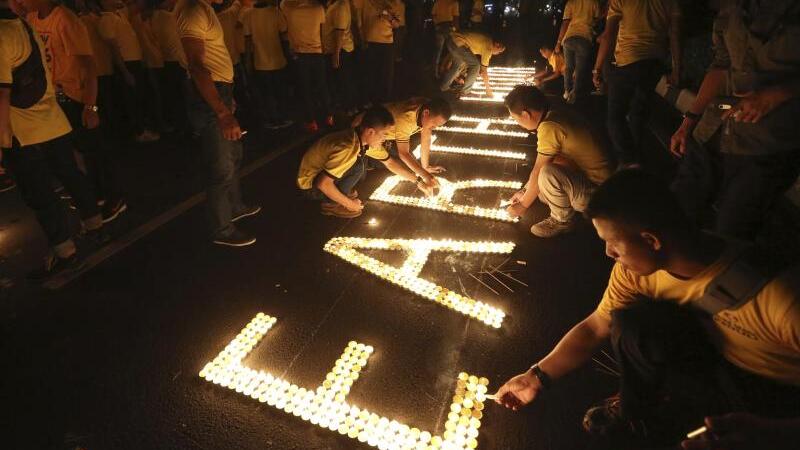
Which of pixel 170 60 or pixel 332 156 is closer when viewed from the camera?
pixel 332 156

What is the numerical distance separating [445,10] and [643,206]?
9457mm

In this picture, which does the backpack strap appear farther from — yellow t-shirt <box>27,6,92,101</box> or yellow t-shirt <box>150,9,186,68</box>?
yellow t-shirt <box>150,9,186,68</box>

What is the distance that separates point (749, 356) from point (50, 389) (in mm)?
3427

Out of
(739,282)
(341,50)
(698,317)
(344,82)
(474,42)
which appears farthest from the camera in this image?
(474,42)

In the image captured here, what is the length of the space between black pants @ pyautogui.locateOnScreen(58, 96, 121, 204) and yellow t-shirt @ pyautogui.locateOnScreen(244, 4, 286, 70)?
10.5ft

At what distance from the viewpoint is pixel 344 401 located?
228 centimetres

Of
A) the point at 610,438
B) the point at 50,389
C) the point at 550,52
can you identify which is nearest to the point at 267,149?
the point at 50,389

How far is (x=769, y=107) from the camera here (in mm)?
2199

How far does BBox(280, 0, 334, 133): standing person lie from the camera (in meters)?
6.05

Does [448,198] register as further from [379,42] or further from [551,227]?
[379,42]

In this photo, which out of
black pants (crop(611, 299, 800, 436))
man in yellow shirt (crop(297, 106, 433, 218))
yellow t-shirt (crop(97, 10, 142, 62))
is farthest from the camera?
yellow t-shirt (crop(97, 10, 142, 62))

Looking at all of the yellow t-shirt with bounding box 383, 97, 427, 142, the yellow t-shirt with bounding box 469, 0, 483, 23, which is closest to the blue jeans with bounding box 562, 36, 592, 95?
the yellow t-shirt with bounding box 383, 97, 427, 142

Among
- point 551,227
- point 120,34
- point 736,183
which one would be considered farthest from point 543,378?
point 120,34

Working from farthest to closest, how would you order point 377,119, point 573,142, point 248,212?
1. point 248,212
2. point 377,119
3. point 573,142
